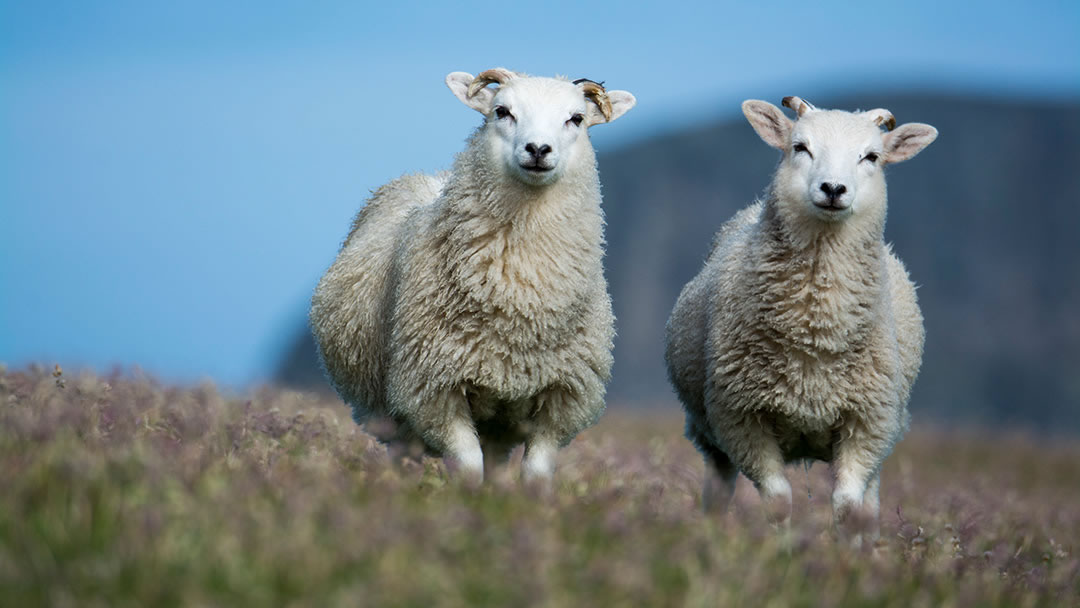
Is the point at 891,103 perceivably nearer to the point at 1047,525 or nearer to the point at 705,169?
the point at 705,169

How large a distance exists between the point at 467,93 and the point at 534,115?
0.66m

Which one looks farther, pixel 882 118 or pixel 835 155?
pixel 882 118

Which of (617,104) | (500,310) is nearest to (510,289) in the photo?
(500,310)

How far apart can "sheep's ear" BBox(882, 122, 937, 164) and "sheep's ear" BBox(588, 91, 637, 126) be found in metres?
1.47

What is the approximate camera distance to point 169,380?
799 cm

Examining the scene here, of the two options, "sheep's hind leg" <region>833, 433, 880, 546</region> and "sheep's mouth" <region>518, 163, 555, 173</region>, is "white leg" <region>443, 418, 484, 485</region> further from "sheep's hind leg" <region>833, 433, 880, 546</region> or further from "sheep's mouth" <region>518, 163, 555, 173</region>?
"sheep's hind leg" <region>833, 433, 880, 546</region>

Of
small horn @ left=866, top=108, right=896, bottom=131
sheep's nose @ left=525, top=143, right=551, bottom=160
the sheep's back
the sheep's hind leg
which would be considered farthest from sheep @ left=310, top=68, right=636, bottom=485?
small horn @ left=866, top=108, right=896, bottom=131

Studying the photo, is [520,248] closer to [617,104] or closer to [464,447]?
[464,447]

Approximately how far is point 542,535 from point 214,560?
Result: 96 cm

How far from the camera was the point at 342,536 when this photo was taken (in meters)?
3.42

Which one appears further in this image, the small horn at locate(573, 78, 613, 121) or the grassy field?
the small horn at locate(573, 78, 613, 121)

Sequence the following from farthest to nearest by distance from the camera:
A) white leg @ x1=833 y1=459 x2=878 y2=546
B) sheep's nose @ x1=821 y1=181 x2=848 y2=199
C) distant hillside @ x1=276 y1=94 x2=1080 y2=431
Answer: distant hillside @ x1=276 y1=94 x2=1080 y2=431 < white leg @ x1=833 y1=459 x2=878 y2=546 < sheep's nose @ x1=821 y1=181 x2=848 y2=199

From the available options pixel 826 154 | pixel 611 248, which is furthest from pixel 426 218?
pixel 611 248

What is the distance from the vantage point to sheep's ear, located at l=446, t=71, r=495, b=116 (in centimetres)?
631
